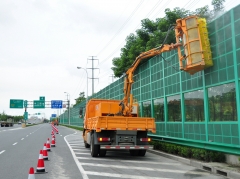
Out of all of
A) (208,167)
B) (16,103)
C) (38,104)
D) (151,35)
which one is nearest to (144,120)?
(208,167)

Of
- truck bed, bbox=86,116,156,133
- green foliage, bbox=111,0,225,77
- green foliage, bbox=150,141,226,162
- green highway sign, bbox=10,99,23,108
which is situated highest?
green foliage, bbox=111,0,225,77

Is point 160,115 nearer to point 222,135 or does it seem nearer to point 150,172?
point 222,135

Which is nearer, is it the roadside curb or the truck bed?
the roadside curb

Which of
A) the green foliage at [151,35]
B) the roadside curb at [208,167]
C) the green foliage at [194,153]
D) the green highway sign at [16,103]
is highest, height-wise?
the green foliage at [151,35]

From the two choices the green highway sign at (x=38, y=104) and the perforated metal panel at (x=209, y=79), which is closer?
the perforated metal panel at (x=209, y=79)

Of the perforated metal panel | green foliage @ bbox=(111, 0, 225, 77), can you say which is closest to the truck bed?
the perforated metal panel

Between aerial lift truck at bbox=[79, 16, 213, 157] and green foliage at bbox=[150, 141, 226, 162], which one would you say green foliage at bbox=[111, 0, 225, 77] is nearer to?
aerial lift truck at bbox=[79, 16, 213, 157]

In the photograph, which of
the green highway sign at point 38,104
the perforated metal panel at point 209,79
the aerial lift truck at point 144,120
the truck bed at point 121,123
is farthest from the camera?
the green highway sign at point 38,104

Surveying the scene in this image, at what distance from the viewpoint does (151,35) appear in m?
27.7

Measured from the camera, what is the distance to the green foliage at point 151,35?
85.2ft

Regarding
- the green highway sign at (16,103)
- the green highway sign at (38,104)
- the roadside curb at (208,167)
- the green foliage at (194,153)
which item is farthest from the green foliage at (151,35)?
the green highway sign at (38,104)

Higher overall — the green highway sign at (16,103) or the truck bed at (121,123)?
the green highway sign at (16,103)

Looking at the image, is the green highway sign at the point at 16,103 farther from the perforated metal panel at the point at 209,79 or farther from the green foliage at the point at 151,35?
the perforated metal panel at the point at 209,79

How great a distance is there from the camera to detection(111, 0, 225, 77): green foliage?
25969mm
